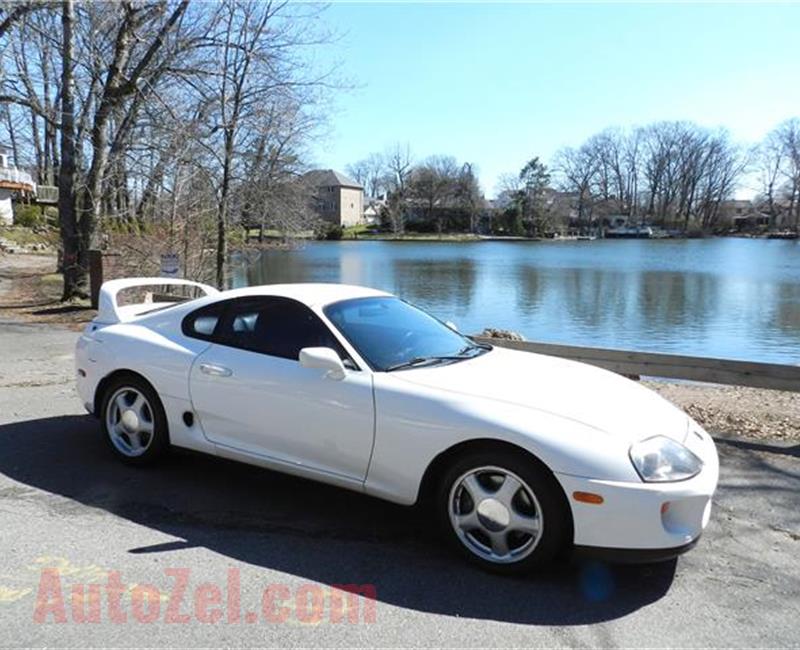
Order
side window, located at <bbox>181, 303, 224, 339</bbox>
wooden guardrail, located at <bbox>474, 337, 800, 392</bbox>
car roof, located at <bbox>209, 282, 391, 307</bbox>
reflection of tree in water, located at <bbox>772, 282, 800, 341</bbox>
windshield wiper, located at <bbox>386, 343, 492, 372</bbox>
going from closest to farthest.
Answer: windshield wiper, located at <bbox>386, 343, 492, 372</bbox> → car roof, located at <bbox>209, 282, 391, 307</bbox> → side window, located at <bbox>181, 303, 224, 339</bbox> → wooden guardrail, located at <bbox>474, 337, 800, 392</bbox> → reflection of tree in water, located at <bbox>772, 282, 800, 341</bbox>

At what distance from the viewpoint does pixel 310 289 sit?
15.9 ft

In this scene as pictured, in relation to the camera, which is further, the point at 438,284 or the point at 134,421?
the point at 438,284

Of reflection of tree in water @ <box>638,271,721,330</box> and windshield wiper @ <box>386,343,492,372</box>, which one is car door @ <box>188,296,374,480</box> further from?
reflection of tree in water @ <box>638,271,721,330</box>

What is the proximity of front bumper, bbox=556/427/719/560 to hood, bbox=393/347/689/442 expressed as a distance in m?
0.30

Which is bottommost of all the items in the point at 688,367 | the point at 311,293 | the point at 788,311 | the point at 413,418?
the point at 788,311

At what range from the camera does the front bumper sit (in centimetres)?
316

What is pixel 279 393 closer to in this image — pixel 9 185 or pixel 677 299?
pixel 677 299

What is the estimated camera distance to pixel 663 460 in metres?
3.30

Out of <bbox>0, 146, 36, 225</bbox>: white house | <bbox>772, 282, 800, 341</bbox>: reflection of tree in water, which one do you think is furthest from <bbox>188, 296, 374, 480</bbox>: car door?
<bbox>0, 146, 36, 225</bbox>: white house

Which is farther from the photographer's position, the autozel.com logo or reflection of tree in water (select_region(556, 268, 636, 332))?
reflection of tree in water (select_region(556, 268, 636, 332))

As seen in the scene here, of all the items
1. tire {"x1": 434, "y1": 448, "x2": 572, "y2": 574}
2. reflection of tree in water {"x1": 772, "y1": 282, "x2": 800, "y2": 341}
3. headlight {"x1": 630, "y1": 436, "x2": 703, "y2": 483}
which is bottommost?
reflection of tree in water {"x1": 772, "y1": 282, "x2": 800, "y2": 341}

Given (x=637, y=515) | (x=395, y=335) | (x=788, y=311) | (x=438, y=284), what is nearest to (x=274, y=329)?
(x=395, y=335)

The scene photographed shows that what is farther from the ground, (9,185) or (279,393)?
(9,185)

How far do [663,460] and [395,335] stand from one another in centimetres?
Answer: 186
